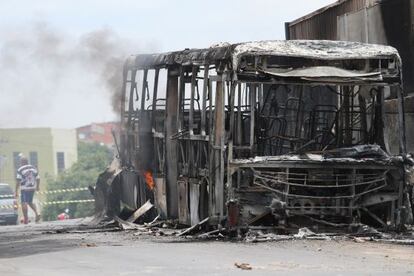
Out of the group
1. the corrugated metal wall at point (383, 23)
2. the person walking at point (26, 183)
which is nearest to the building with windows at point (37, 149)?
the person walking at point (26, 183)

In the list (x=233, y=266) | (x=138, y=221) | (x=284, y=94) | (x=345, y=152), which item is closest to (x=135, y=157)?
(x=138, y=221)

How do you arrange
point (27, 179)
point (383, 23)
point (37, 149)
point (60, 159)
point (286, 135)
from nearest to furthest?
point (286, 135) → point (383, 23) → point (27, 179) → point (37, 149) → point (60, 159)

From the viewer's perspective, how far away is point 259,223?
12680 millimetres

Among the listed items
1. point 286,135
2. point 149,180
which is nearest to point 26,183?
point 149,180

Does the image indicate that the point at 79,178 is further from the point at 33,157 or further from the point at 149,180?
the point at 149,180

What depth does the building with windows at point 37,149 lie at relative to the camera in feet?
223

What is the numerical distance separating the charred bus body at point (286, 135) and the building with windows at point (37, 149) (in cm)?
5346

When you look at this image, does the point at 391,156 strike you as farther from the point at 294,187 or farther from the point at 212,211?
the point at 212,211

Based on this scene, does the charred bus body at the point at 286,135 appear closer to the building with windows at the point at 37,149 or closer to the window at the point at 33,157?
the building with windows at the point at 37,149

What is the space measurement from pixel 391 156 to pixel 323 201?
1.23m

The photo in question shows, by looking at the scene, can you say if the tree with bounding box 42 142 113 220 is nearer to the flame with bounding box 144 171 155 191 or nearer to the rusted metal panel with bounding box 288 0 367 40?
the rusted metal panel with bounding box 288 0 367 40

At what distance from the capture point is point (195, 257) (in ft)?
33.4

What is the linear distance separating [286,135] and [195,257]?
3906 mm

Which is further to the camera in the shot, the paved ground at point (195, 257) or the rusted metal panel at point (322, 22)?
the rusted metal panel at point (322, 22)
